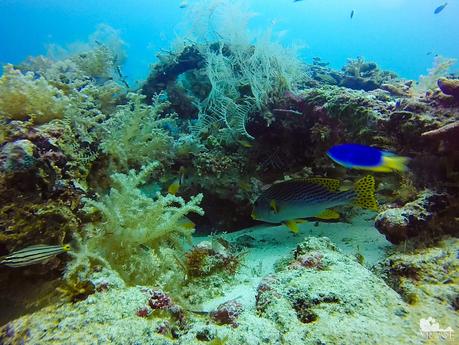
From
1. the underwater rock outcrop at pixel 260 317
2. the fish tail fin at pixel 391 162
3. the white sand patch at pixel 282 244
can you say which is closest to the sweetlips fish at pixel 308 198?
the fish tail fin at pixel 391 162

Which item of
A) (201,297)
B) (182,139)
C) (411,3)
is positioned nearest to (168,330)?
(201,297)

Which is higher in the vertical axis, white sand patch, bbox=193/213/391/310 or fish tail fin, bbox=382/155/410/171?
fish tail fin, bbox=382/155/410/171

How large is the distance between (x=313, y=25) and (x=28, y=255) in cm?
13869

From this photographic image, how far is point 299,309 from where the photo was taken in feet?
6.02

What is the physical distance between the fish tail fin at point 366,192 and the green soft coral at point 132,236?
1523 millimetres

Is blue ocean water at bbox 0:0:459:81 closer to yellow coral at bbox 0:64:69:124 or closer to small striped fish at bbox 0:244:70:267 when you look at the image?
yellow coral at bbox 0:64:69:124

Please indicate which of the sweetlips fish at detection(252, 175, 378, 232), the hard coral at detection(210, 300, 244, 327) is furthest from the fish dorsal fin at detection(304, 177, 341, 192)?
the hard coral at detection(210, 300, 244, 327)

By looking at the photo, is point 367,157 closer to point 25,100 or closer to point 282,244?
point 282,244

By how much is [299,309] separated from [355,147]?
56.9 inches

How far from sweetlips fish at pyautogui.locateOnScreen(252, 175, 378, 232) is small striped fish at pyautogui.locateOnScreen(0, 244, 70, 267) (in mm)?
2000

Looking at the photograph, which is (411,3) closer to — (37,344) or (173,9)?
(173,9)

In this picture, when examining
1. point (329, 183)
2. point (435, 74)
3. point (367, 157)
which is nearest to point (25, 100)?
point (329, 183)

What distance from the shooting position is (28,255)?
1.95 m

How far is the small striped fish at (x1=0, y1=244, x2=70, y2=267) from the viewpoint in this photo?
6.31ft
